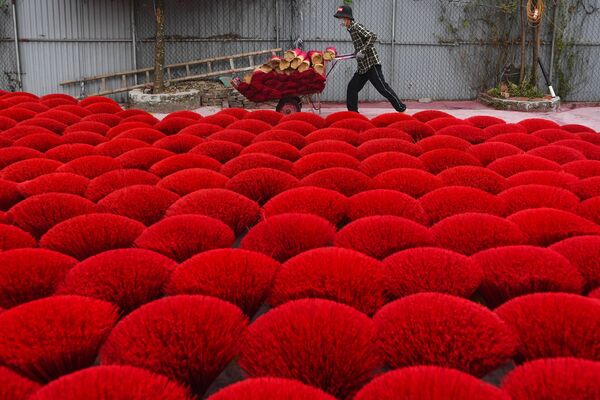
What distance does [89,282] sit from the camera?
2.31 feet

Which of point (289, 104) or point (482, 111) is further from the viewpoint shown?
point (482, 111)

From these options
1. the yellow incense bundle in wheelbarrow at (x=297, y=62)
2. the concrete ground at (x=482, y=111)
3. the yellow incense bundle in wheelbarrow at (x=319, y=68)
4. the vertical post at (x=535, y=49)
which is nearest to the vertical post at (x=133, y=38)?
the concrete ground at (x=482, y=111)

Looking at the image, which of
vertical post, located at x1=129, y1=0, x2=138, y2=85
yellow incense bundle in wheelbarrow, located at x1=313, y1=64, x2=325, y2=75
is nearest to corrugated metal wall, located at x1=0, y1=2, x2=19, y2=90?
vertical post, located at x1=129, y1=0, x2=138, y2=85

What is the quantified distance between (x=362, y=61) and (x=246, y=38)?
3320 millimetres

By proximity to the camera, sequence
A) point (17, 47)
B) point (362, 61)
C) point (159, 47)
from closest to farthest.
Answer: point (362, 61) < point (17, 47) < point (159, 47)

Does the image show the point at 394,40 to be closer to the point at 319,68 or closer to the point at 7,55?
the point at 319,68

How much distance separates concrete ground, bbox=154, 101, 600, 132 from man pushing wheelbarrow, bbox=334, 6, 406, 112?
47.1 inches

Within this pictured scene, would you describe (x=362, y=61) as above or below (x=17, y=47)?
below

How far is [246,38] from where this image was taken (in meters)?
8.90

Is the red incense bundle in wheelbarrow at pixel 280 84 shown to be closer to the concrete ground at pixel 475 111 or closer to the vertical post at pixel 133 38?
the concrete ground at pixel 475 111

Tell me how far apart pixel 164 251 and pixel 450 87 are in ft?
30.1

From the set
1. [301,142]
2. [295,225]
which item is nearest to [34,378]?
[295,225]

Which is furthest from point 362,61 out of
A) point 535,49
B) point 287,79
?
point 535,49

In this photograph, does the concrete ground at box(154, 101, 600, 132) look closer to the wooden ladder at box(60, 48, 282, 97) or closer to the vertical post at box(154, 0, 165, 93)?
the vertical post at box(154, 0, 165, 93)
